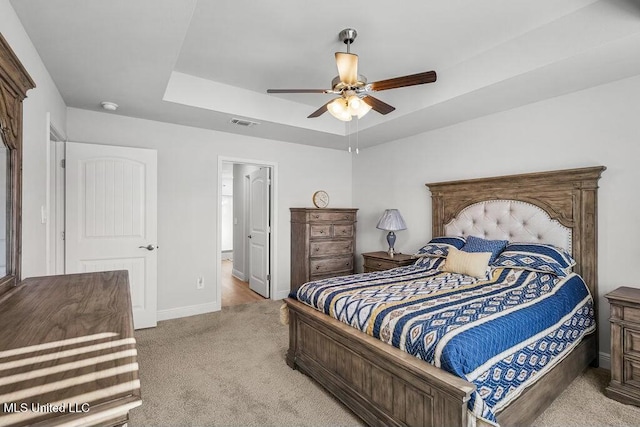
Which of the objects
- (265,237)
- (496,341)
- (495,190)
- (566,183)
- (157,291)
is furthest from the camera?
(265,237)

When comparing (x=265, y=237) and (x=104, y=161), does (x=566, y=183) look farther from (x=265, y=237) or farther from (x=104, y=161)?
(x=104, y=161)

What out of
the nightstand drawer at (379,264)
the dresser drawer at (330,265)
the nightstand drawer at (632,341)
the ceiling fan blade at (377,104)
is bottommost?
the nightstand drawer at (632,341)

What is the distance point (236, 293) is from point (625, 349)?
4495 millimetres

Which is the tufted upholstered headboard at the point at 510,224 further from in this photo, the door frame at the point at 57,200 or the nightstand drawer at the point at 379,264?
the door frame at the point at 57,200

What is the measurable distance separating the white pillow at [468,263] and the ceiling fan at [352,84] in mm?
1493

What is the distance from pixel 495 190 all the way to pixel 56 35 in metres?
3.81

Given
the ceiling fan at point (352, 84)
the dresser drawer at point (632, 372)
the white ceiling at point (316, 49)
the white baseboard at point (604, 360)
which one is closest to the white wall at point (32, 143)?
the white ceiling at point (316, 49)

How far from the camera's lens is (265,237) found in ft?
15.9

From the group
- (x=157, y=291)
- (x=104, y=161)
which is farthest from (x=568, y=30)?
(x=157, y=291)

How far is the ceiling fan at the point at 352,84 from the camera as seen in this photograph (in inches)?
85.0

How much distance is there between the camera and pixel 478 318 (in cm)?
181

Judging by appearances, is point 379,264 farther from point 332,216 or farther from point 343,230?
point 332,216

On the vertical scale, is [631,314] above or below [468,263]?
below

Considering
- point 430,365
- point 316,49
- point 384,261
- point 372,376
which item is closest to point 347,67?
point 316,49
